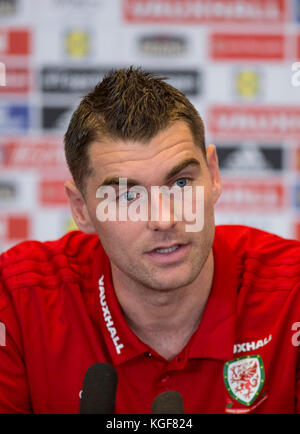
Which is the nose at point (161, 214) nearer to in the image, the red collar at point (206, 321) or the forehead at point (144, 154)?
the forehead at point (144, 154)

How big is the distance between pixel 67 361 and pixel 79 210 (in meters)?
0.36

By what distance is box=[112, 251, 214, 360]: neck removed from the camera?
1.38 meters

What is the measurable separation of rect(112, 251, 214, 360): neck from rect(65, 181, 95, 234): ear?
15 centimetres

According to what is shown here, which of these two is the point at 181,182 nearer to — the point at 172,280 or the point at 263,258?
the point at 172,280

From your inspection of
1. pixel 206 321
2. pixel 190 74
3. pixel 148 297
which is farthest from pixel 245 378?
pixel 190 74

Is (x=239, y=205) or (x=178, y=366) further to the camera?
(x=239, y=205)

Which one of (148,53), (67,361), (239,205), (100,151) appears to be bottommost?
(67,361)

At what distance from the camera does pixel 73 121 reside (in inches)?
54.4

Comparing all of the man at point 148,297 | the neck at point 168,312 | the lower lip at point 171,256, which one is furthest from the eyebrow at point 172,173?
the neck at point 168,312

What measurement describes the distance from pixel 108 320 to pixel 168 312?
0.14 metres

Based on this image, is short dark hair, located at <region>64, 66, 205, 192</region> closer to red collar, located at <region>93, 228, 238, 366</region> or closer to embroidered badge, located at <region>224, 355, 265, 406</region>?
red collar, located at <region>93, 228, 238, 366</region>

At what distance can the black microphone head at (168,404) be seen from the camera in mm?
923
